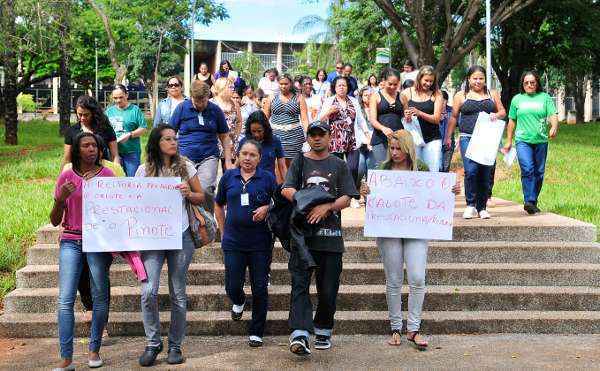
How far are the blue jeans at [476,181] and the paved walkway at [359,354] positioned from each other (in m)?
2.72

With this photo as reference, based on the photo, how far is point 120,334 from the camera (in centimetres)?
766

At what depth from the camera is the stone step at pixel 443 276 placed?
8398 millimetres

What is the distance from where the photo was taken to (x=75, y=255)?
6.46 meters

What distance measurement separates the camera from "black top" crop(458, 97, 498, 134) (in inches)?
395

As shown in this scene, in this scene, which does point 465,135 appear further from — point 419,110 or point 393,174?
point 393,174

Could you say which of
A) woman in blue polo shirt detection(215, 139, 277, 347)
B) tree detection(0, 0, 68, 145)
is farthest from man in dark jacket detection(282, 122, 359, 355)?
tree detection(0, 0, 68, 145)

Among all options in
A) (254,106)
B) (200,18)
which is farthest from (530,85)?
(200,18)

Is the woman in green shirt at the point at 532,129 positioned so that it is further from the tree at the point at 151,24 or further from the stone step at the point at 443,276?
the tree at the point at 151,24

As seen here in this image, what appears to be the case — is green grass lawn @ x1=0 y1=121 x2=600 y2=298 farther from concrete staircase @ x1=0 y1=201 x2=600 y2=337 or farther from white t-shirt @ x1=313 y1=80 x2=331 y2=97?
white t-shirt @ x1=313 y1=80 x2=331 y2=97

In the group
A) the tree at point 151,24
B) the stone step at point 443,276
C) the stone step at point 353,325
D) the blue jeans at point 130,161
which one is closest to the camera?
the stone step at point 353,325

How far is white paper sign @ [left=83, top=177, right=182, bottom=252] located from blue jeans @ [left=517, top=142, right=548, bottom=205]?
525 centimetres

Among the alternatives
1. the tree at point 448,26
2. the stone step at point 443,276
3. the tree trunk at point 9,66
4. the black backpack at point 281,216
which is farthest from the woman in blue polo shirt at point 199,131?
the tree trunk at point 9,66

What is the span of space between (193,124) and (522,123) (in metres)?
4.20

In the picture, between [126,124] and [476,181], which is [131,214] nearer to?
[126,124]
